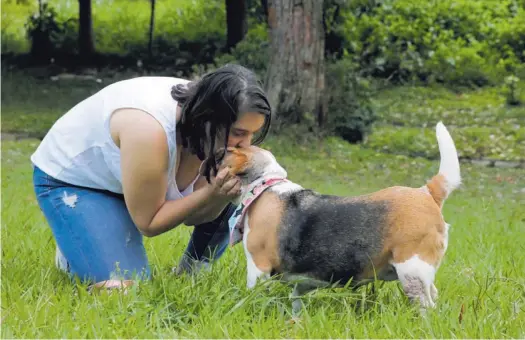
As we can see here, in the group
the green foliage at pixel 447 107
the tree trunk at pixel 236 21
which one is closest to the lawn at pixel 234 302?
the green foliage at pixel 447 107

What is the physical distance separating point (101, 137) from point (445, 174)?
5.18 ft

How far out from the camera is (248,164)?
3799 mm

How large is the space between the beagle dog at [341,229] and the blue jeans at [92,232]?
601 mm

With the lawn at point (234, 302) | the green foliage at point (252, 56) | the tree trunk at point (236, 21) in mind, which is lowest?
the tree trunk at point (236, 21)

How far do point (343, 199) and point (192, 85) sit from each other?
885 millimetres

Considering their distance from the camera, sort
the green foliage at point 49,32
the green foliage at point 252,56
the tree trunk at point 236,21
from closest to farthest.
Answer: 1. the green foliage at point 252,56
2. the tree trunk at point 236,21
3. the green foliage at point 49,32

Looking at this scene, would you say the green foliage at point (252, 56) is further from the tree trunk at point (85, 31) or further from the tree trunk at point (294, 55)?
the tree trunk at point (85, 31)

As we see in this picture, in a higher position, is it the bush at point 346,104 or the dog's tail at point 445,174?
the dog's tail at point 445,174

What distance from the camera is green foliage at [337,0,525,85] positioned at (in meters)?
16.4

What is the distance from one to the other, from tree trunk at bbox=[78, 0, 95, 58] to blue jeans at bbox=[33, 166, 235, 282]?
1314 centimetres

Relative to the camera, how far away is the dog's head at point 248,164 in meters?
3.77

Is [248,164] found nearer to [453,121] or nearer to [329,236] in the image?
[329,236]

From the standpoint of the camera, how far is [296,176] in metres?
9.02

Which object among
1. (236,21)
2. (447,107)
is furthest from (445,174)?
(236,21)
